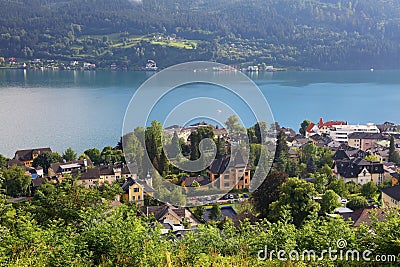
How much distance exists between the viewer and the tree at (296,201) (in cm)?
600

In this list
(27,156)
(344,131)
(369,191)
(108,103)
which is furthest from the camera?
(108,103)

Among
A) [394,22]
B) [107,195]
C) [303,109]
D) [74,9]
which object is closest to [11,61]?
[74,9]

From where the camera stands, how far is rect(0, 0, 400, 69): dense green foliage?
162 feet

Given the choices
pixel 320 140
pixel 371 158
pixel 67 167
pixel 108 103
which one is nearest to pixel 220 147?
Answer: pixel 67 167

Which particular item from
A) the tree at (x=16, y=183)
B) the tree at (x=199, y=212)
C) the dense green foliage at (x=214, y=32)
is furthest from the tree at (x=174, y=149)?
the dense green foliage at (x=214, y=32)

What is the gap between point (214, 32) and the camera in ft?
190

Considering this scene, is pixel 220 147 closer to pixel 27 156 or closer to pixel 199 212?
pixel 199 212

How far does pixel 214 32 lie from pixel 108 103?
35.4 m

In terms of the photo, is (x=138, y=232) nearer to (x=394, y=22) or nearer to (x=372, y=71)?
(x=372, y=71)

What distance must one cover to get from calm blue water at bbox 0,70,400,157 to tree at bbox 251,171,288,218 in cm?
260

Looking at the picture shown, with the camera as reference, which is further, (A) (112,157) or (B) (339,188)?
(A) (112,157)

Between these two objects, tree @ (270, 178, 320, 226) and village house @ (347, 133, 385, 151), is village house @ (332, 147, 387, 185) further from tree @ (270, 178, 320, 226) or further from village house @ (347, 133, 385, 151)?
village house @ (347, 133, 385, 151)

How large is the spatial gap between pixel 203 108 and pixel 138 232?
62.5 inches

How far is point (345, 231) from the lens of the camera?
2438 millimetres
